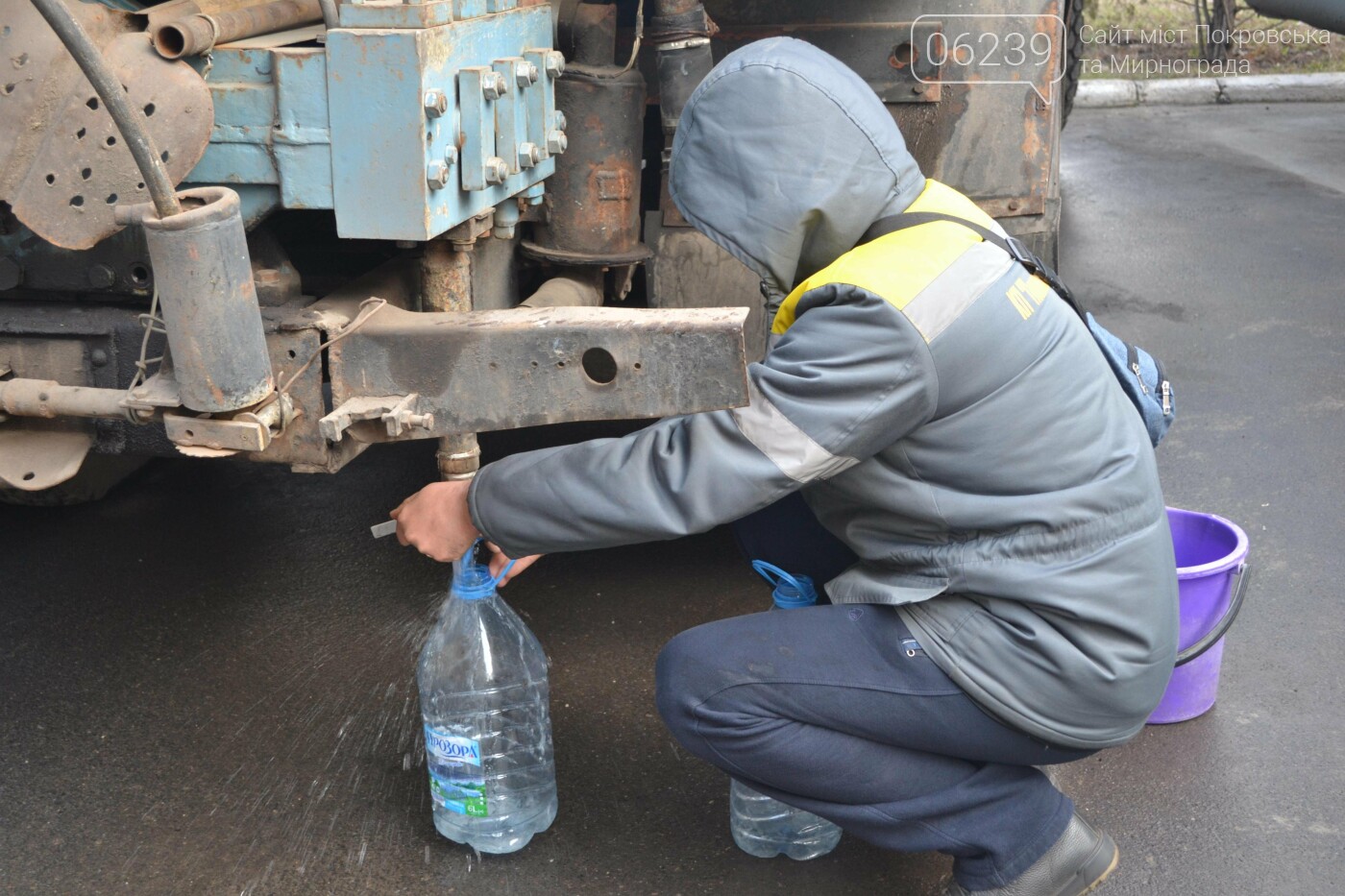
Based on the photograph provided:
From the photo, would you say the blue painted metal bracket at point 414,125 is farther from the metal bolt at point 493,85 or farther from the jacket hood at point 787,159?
the jacket hood at point 787,159

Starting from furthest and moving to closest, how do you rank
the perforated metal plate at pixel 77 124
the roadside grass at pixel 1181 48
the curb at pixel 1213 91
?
the roadside grass at pixel 1181 48
the curb at pixel 1213 91
the perforated metal plate at pixel 77 124

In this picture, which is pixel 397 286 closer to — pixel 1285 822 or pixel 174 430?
pixel 174 430

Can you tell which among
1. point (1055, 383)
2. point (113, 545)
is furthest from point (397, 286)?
point (113, 545)

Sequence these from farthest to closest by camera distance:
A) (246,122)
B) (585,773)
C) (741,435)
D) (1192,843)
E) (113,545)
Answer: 1. (113,545)
2. (585,773)
3. (1192,843)
4. (246,122)
5. (741,435)

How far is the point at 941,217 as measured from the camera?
1947mm

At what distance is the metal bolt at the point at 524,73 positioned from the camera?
7.48ft

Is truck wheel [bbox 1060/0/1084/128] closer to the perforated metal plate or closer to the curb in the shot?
the perforated metal plate

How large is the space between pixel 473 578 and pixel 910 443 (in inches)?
29.1

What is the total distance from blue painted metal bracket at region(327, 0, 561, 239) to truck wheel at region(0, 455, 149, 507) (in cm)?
176

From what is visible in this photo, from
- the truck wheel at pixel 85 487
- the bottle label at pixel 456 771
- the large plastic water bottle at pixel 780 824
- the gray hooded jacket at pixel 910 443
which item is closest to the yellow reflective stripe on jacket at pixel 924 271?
the gray hooded jacket at pixel 910 443

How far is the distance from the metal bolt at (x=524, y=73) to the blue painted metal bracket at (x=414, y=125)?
0.03m

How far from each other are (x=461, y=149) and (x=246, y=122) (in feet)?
1.07

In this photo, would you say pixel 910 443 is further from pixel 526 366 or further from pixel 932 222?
pixel 526 366

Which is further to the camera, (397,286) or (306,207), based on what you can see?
(397,286)
